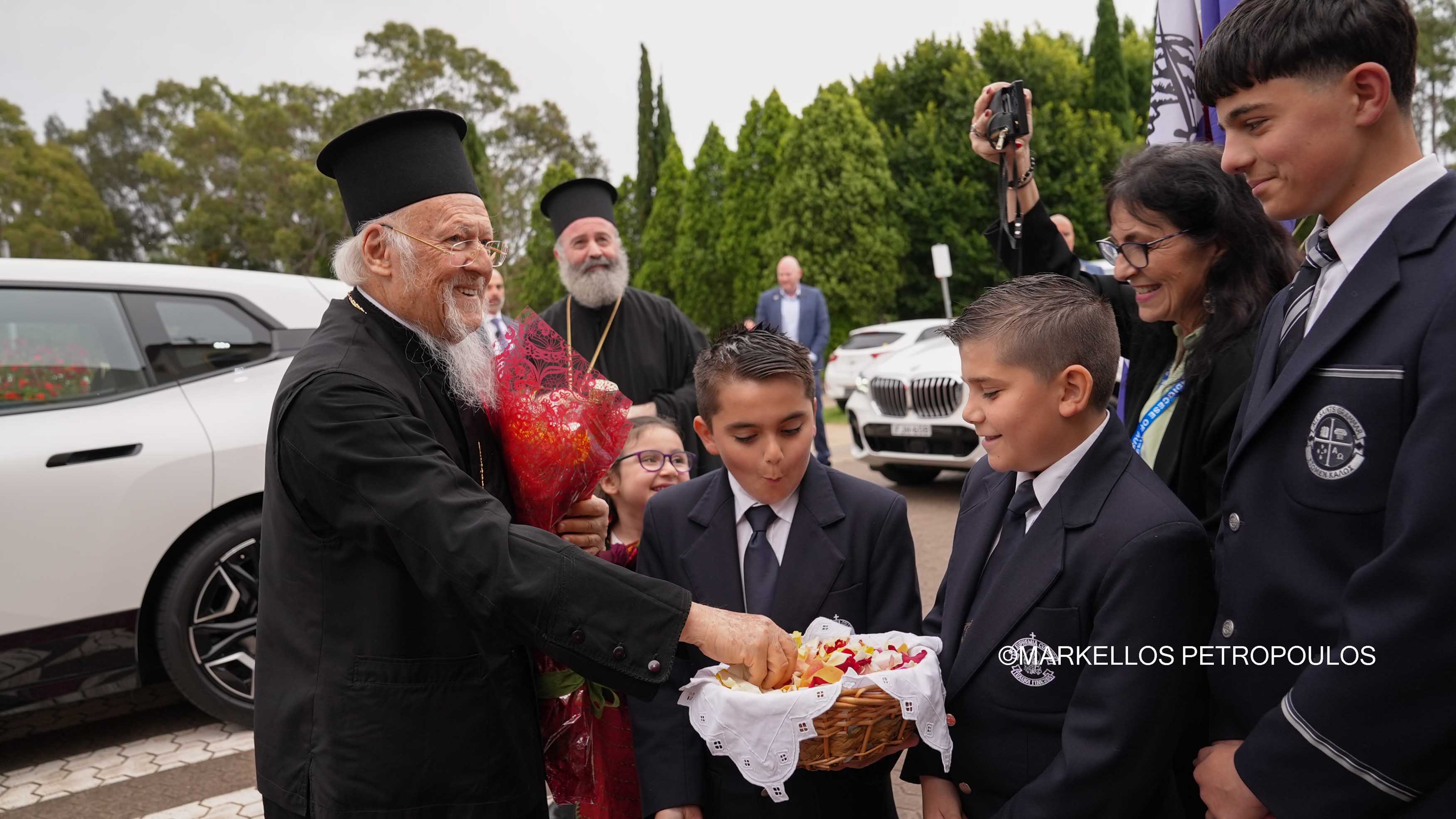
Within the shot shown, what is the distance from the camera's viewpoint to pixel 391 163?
2.00m

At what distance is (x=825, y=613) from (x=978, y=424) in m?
0.57

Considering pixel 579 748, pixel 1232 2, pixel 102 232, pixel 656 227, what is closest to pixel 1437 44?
pixel 656 227

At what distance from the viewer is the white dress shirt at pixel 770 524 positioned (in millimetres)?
2201

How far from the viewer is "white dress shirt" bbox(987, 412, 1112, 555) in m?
1.86

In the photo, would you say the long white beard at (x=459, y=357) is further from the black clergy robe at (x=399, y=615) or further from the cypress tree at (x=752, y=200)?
the cypress tree at (x=752, y=200)

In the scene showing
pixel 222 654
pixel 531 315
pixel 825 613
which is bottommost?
pixel 222 654

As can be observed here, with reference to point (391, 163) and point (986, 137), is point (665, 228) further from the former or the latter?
point (391, 163)

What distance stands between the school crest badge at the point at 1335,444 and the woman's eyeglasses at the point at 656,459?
200cm

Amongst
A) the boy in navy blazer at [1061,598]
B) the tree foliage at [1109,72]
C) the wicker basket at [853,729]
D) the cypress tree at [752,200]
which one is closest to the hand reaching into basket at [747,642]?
the wicker basket at [853,729]

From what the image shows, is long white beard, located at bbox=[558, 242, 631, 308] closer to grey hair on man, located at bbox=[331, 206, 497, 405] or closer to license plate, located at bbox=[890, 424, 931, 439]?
grey hair on man, located at bbox=[331, 206, 497, 405]

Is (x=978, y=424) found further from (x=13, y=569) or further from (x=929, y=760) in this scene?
(x=13, y=569)

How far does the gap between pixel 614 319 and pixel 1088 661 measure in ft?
12.3

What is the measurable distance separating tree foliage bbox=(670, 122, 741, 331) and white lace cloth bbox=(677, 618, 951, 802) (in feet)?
75.8

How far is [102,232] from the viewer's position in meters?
35.7
